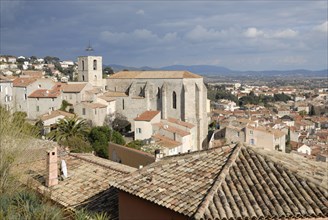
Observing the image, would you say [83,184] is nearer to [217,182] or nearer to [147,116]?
[217,182]

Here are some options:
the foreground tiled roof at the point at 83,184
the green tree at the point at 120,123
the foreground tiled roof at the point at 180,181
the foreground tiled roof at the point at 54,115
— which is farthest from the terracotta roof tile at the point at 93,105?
the foreground tiled roof at the point at 180,181

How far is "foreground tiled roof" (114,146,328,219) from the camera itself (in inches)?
312

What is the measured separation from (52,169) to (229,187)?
665 centimetres

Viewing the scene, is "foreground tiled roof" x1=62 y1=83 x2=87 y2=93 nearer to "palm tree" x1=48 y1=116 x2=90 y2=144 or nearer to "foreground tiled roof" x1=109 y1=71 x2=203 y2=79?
"foreground tiled roof" x1=109 y1=71 x2=203 y2=79

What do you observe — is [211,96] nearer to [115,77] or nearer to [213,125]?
[213,125]

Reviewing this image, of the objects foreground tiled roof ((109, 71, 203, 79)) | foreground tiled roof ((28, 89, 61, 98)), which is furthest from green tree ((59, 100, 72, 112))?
foreground tiled roof ((109, 71, 203, 79))

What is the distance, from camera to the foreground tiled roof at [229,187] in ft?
26.0

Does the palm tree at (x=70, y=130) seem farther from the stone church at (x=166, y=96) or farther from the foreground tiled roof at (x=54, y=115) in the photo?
the stone church at (x=166, y=96)

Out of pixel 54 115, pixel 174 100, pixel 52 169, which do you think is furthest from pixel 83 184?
pixel 174 100

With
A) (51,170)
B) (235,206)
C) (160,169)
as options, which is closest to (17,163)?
(51,170)

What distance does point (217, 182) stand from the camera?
862cm

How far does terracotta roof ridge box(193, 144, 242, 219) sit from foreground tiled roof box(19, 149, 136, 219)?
322 centimetres

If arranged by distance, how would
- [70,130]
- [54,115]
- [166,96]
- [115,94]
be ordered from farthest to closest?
[166,96] < [115,94] < [54,115] < [70,130]

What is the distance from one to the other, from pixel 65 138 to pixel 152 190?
31152 mm
